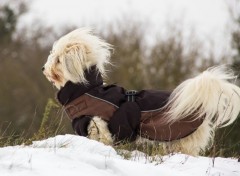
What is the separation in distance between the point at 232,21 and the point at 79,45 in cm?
902

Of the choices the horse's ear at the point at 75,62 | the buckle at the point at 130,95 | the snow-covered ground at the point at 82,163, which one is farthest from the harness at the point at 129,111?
the snow-covered ground at the point at 82,163

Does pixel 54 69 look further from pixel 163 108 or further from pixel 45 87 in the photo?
pixel 45 87

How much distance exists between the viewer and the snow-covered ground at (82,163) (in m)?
3.32

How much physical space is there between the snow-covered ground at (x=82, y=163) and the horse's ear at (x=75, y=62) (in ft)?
5.15

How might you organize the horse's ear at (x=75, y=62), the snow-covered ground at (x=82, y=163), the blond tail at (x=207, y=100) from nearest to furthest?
1. the snow-covered ground at (x=82, y=163)
2. the blond tail at (x=207, y=100)
3. the horse's ear at (x=75, y=62)

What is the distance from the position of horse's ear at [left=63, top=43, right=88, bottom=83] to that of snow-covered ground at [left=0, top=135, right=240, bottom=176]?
5.15ft

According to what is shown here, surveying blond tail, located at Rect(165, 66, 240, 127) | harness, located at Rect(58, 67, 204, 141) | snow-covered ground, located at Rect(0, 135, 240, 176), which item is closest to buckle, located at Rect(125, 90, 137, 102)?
harness, located at Rect(58, 67, 204, 141)

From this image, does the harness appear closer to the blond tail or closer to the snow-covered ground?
the blond tail

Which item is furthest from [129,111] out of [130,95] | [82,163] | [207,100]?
[82,163]

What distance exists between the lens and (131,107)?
5.74m

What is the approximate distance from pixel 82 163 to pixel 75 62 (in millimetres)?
2631

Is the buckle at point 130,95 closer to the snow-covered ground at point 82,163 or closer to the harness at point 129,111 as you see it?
the harness at point 129,111

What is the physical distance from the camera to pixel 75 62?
6066mm

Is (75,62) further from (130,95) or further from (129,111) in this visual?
(129,111)
